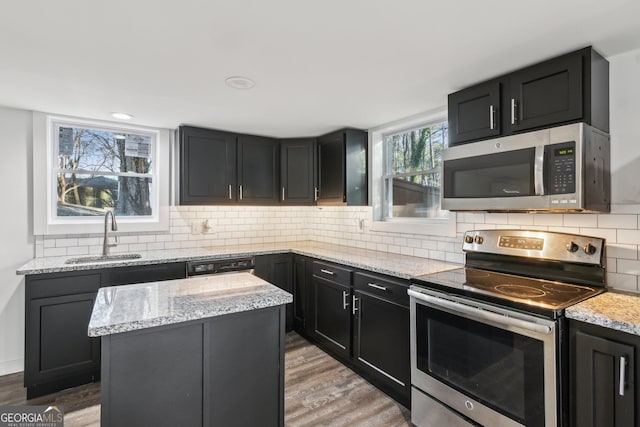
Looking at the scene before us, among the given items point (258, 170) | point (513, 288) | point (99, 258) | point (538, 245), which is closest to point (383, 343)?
point (513, 288)

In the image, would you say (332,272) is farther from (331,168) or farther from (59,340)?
(59,340)

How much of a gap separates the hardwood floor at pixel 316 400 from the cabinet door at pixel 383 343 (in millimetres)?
129

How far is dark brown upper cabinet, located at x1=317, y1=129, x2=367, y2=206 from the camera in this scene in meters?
3.28

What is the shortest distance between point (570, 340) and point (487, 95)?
143 centimetres

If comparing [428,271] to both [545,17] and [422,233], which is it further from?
[545,17]

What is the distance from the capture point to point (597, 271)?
5.77 ft

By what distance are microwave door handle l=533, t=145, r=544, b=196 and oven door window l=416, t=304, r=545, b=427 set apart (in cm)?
76

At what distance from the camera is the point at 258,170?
3.62 metres

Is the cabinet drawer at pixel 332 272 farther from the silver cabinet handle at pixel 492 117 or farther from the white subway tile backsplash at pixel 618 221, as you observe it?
the white subway tile backsplash at pixel 618 221

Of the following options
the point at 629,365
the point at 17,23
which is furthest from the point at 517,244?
the point at 17,23

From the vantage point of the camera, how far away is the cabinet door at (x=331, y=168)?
10.9 ft

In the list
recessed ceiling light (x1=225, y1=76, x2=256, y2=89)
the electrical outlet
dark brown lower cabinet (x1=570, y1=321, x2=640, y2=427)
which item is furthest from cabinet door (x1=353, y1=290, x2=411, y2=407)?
the electrical outlet

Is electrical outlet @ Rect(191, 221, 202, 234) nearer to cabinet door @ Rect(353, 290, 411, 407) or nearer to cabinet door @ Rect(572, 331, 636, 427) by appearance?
cabinet door @ Rect(353, 290, 411, 407)

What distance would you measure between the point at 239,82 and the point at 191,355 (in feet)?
5.31
